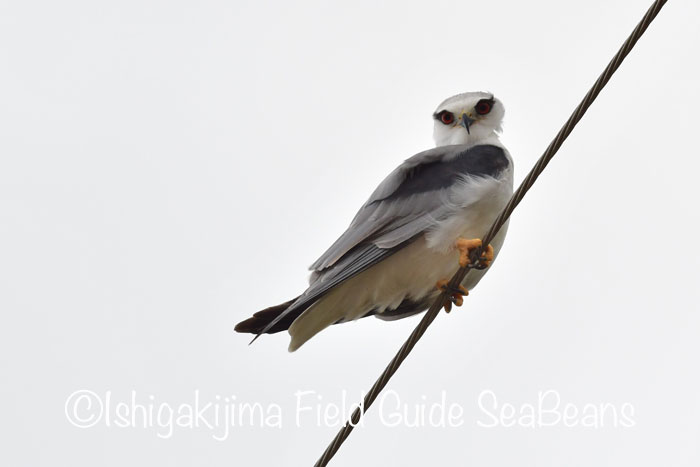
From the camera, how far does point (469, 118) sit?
5609 millimetres

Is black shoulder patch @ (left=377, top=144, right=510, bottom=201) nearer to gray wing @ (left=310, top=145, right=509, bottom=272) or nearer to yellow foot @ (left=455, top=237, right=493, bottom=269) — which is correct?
gray wing @ (left=310, top=145, right=509, bottom=272)

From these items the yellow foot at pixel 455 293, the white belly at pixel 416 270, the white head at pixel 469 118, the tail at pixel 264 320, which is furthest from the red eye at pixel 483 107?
the tail at pixel 264 320

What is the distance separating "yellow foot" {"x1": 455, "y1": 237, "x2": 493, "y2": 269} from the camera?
4531 millimetres

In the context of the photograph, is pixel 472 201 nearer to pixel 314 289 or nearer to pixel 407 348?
pixel 314 289

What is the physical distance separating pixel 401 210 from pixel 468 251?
0.44 metres

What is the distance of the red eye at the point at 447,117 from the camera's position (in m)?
5.72

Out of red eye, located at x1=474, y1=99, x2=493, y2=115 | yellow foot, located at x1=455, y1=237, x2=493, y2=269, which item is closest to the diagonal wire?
yellow foot, located at x1=455, y1=237, x2=493, y2=269

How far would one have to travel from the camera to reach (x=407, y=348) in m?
3.67

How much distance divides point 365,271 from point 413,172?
1.86 feet

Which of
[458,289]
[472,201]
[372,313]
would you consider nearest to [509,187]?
[472,201]

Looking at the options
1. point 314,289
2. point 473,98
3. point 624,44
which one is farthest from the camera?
point 473,98

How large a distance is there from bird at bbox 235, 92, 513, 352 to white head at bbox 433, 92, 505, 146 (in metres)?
0.52

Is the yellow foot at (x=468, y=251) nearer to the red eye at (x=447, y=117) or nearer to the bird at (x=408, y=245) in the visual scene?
the bird at (x=408, y=245)

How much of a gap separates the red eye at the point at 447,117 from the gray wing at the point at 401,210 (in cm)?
67
